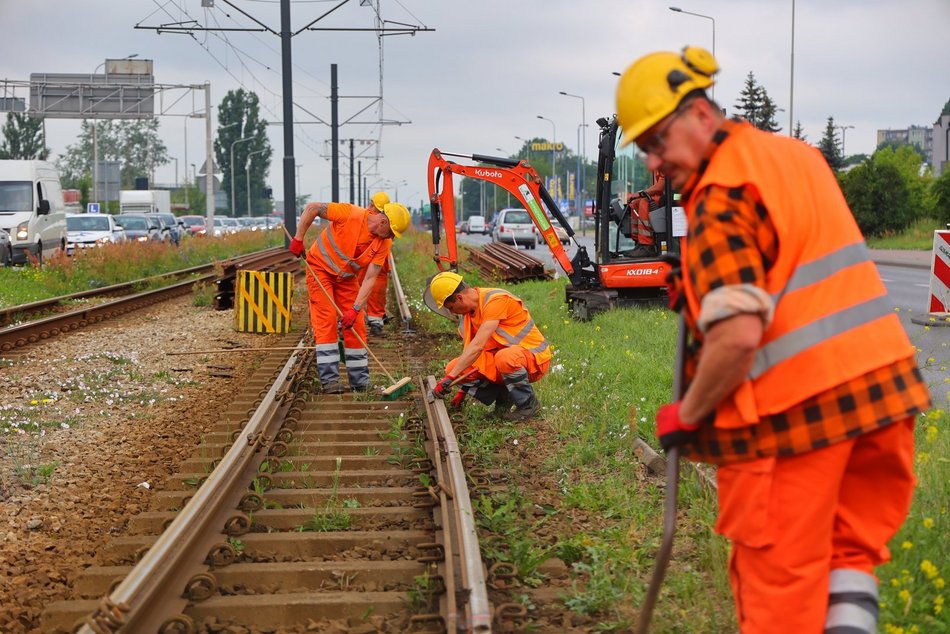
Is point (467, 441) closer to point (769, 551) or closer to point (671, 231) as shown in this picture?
point (769, 551)

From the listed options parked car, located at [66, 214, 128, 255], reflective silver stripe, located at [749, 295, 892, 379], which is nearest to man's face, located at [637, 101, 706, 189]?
reflective silver stripe, located at [749, 295, 892, 379]

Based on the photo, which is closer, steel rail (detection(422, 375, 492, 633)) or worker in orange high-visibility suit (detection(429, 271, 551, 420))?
steel rail (detection(422, 375, 492, 633))

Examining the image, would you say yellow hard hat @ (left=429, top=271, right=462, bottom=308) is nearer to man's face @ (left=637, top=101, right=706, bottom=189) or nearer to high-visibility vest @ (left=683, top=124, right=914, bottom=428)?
man's face @ (left=637, top=101, right=706, bottom=189)

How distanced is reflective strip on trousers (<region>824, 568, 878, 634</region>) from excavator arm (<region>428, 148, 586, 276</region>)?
43.5 feet

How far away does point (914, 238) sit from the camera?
38.7m

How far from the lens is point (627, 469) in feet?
21.9

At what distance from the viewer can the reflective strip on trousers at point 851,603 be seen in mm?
2697

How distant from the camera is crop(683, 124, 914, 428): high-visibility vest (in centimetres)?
261

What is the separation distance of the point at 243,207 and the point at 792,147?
401ft

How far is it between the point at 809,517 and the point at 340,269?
7.28 m

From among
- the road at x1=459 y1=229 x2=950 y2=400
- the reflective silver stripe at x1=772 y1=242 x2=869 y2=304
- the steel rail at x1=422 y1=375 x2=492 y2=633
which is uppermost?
the reflective silver stripe at x1=772 y1=242 x2=869 y2=304

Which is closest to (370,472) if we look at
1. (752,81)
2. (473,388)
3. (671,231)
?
(473,388)

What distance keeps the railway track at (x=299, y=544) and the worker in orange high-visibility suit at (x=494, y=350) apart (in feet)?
1.68

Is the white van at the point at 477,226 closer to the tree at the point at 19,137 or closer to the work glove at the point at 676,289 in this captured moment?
the tree at the point at 19,137
